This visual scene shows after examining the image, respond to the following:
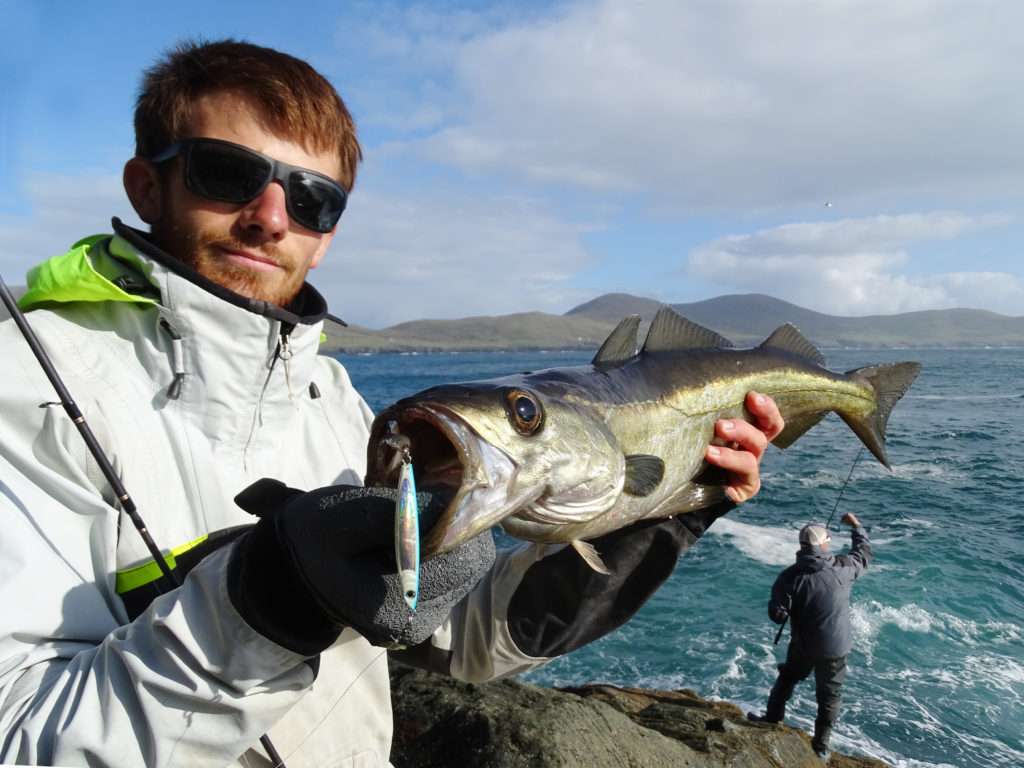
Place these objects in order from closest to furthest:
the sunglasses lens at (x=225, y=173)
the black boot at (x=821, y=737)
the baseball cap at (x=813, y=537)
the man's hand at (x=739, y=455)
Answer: the sunglasses lens at (x=225, y=173) < the man's hand at (x=739, y=455) < the black boot at (x=821, y=737) < the baseball cap at (x=813, y=537)

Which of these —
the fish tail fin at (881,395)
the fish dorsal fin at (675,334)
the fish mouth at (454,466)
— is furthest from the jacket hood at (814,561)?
the fish mouth at (454,466)

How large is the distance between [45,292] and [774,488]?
25.0 meters

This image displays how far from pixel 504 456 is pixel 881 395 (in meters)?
4.01

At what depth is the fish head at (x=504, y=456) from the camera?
7.45 ft

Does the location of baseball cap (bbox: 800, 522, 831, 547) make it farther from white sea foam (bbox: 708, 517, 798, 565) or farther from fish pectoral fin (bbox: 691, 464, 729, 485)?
fish pectoral fin (bbox: 691, 464, 729, 485)

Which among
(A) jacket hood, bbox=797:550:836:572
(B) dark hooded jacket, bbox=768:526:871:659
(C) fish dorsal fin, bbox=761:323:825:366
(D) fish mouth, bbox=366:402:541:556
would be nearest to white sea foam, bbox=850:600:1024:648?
(B) dark hooded jacket, bbox=768:526:871:659

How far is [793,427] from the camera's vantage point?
15.1 feet

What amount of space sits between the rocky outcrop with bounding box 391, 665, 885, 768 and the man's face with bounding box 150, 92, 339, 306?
4.15m

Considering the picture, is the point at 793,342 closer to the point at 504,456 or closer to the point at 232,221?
the point at 504,456

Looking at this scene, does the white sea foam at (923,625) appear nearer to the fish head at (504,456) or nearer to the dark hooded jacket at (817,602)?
the dark hooded jacket at (817,602)

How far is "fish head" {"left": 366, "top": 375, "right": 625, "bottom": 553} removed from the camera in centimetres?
227

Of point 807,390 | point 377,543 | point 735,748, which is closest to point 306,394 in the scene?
point 377,543

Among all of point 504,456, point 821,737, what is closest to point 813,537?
point 821,737

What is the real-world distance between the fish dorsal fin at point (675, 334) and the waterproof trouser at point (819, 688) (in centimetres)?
751
